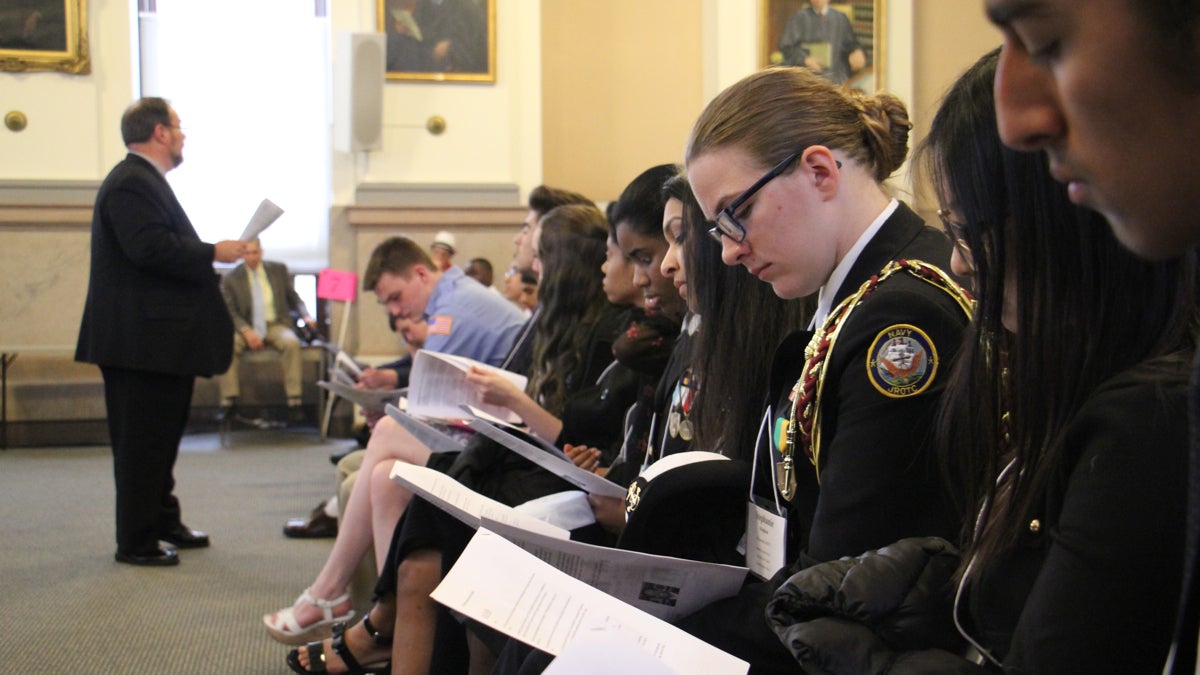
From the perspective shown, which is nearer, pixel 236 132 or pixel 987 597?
pixel 987 597

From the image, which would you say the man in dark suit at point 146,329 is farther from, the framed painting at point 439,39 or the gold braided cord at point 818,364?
the framed painting at point 439,39

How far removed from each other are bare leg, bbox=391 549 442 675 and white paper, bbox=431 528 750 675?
1.17 m

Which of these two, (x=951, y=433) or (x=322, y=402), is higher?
(x=951, y=433)

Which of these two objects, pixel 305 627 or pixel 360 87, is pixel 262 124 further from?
pixel 305 627

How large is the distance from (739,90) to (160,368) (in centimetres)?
317

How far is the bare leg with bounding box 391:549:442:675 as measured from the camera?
8.34ft

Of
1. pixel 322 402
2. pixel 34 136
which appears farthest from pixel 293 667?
pixel 34 136

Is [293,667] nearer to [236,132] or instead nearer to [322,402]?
[322,402]

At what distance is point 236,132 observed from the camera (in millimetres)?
9586

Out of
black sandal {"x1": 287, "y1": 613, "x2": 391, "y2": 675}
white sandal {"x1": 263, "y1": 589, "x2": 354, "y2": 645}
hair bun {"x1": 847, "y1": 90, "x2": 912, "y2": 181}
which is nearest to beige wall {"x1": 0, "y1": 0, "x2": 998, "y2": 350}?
white sandal {"x1": 263, "y1": 589, "x2": 354, "y2": 645}

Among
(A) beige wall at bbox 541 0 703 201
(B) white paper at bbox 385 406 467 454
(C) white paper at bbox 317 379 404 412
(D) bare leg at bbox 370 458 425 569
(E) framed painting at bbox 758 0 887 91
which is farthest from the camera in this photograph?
(A) beige wall at bbox 541 0 703 201

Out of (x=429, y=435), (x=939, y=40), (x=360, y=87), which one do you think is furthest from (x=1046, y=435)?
(x=939, y=40)

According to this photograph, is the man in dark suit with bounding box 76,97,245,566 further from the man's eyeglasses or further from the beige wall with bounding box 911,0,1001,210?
the beige wall with bounding box 911,0,1001,210

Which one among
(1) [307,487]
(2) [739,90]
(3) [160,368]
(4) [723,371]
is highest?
(2) [739,90]
